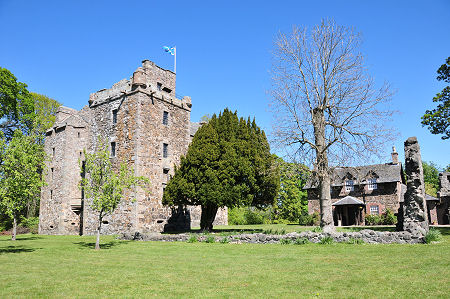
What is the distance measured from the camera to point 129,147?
2406 centimetres

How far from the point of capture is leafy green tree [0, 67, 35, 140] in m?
30.2

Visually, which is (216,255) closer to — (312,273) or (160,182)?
(312,273)

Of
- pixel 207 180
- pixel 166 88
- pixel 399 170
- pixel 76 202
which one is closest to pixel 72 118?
pixel 76 202

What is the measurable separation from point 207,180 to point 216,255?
956 centimetres

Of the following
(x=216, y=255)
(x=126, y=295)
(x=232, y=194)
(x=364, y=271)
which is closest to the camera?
(x=126, y=295)

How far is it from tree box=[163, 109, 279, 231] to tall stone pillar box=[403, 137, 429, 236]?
7394mm

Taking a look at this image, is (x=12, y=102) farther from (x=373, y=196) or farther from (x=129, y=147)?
(x=373, y=196)

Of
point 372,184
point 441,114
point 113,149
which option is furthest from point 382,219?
point 113,149

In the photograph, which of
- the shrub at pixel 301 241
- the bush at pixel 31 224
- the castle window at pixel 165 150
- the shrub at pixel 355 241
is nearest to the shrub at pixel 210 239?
the shrub at pixel 301 241

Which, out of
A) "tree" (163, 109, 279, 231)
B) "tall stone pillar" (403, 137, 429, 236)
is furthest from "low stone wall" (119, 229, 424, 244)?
"tree" (163, 109, 279, 231)

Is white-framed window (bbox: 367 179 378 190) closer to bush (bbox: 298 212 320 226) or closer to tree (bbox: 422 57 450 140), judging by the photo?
bush (bbox: 298 212 320 226)

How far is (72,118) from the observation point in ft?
95.3

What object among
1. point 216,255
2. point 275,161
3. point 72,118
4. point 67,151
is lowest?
point 216,255

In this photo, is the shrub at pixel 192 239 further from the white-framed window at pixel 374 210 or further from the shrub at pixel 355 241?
the white-framed window at pixel 374 210
